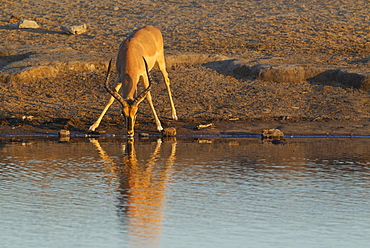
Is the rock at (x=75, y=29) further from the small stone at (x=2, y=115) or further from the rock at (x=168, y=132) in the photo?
Result: the rock at (x=168, y=132)

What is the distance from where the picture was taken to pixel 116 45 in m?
19.3

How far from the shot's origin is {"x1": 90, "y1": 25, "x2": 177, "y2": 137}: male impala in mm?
11688

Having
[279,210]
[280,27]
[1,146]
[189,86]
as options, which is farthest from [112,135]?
[280,27]

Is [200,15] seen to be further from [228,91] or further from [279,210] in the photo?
[279,210]

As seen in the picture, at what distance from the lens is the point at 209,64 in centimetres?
1750

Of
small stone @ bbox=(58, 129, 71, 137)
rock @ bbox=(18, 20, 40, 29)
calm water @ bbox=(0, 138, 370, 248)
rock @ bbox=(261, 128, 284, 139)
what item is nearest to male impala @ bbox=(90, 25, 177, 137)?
small stone @ bbox=(58, 129, 71, 137)

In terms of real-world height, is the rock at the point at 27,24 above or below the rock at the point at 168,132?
above

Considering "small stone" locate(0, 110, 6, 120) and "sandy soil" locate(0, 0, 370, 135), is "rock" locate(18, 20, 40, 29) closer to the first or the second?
"sandy soil" locate(0, 0, 370, 135)

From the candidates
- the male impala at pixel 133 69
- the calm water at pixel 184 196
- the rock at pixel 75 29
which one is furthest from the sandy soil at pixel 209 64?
the calm water at pixel 184 196

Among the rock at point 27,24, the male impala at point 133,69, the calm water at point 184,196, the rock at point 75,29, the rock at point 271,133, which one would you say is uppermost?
the rock at point 27,24

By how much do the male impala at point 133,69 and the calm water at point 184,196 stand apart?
81 centimetres

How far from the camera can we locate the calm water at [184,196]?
5516 millimetres

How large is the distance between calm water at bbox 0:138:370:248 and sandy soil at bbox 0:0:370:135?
2787 mm

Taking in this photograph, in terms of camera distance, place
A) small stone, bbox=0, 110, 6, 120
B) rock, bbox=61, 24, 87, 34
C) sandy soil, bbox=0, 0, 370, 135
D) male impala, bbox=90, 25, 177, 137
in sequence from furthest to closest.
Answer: rock, bbox=61, 24, 87, 34
sandy soil, bbox=0, 0, 370, 135
small stone, bbox=0, 110, 6, 120
male impala, bbox=90, 25, 177, 137
